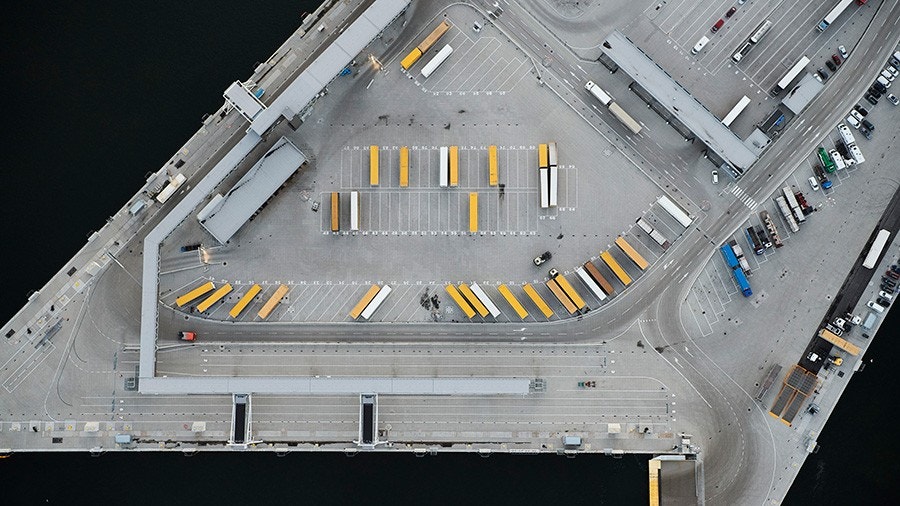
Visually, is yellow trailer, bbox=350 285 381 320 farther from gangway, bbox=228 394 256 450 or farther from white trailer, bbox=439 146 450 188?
gangway, bbox=228 394 256 450

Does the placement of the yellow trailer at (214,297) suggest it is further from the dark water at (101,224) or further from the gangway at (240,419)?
the dark water at (101,224)

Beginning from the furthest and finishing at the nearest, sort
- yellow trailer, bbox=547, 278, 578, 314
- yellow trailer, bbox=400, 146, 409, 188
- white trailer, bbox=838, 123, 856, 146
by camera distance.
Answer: white trailer, bbox=838, 123, 856, 146 < yellow trailer, bbox=547, 278, 578, 314 < yellow trailer, bbox=400, 146, 409, 188

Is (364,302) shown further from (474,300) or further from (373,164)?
(373,164)

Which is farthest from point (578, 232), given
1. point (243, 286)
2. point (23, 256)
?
point (23, 256)

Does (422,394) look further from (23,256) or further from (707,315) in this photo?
(23,256)

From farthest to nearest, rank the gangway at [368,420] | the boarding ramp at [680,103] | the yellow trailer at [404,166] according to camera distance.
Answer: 1. the yellow trailer at [404,166]
2. the gangway at [368,420]
3. the boarding ramp at [680,103]

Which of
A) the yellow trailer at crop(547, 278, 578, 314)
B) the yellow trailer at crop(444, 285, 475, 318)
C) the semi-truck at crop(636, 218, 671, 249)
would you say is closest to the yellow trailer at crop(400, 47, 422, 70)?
the yellow trailer at crop(444, 285, 475, 318)

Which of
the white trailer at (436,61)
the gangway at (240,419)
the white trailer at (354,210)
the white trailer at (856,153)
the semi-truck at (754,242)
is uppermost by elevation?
the white trailer at (436,61)

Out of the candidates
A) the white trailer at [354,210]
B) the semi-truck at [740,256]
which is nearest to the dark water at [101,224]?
the semi-truck at [740,256]
